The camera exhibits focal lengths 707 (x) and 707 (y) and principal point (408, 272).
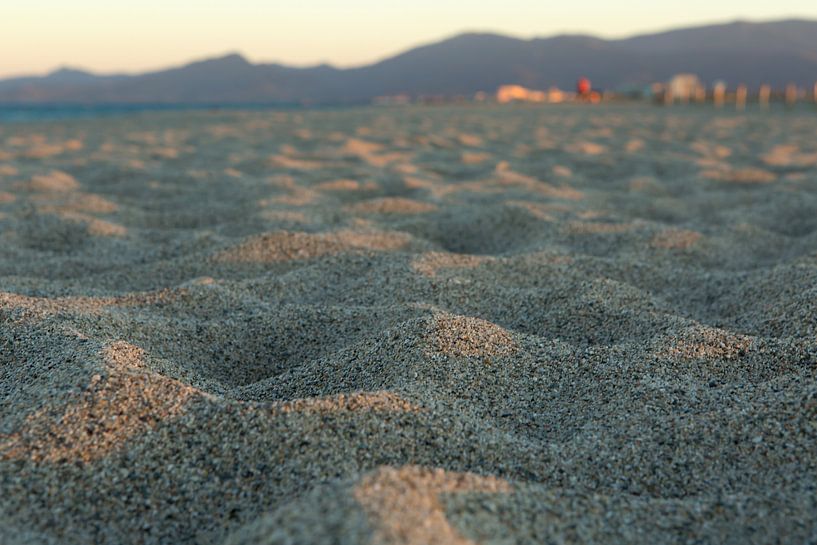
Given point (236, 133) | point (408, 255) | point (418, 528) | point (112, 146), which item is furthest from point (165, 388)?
point (236, 133)

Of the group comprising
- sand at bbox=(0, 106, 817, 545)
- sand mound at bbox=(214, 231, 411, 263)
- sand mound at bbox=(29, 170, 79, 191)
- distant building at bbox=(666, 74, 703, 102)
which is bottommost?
sand at bbox=(0, 106, 817, 545)

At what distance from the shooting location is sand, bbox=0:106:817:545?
1.24 m

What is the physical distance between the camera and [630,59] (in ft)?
486

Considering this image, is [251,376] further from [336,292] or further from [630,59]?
[630,59]

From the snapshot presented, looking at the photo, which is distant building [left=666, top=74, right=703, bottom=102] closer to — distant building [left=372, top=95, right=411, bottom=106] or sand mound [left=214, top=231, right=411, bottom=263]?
distant building [left=372, top=95, right=411, bottom=106]

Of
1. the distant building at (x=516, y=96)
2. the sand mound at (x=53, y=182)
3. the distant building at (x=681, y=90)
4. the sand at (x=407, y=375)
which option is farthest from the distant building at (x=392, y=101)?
the sand at (x=407, y=375)

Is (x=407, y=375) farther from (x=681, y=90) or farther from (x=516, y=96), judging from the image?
(x=516, y=96)

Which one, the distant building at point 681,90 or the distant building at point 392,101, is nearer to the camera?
the distant building at point 681,90

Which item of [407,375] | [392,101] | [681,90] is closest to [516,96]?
[392,101]

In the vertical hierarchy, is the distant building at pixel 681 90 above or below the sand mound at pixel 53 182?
above

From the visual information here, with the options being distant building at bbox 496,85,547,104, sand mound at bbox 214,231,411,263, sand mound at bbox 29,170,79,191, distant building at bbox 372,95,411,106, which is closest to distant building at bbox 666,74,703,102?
distant building at bbox 496,85,547,104

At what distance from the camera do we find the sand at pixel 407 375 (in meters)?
1.24

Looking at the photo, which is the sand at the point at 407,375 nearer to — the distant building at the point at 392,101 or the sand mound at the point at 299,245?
the sand mound at the point at 299,245

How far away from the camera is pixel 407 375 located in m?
1.76
